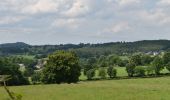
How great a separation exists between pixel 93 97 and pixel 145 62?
454 feet

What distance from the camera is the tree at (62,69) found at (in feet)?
246

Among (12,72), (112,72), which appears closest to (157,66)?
(112,72)

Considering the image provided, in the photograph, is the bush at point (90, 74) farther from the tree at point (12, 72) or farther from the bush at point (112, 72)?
the tree at point (12, 72)

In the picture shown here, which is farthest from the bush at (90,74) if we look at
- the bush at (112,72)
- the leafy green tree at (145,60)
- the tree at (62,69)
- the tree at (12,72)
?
the tree at (62,69)

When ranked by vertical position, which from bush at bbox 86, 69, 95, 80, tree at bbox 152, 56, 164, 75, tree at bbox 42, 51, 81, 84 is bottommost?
bush at bbox 86, 69, 95, 80

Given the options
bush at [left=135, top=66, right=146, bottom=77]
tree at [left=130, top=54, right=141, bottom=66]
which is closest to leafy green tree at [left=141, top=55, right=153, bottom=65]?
tree at [left=130, top=54, right=141, bottom=66]

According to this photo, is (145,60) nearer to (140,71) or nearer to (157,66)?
(157,66)

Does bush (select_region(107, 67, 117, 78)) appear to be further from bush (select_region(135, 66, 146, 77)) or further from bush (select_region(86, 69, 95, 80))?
bush (select_region(135, 66, 146, 77))

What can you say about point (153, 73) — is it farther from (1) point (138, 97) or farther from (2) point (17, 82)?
(1) point (138, 97)

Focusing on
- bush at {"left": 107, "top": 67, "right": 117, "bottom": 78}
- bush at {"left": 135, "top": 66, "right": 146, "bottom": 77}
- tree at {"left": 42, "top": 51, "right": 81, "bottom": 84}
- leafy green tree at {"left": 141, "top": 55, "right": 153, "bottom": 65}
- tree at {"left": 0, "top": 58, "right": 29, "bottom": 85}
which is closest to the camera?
tree at {"left": 42, "top": 51, "right": 81, "bottom": 84}

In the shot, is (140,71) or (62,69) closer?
(62,69)

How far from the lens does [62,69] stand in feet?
247

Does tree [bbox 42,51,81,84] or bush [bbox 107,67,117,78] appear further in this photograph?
bush [bbox 107,67,117,78]

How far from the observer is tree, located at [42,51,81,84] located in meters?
75.0
